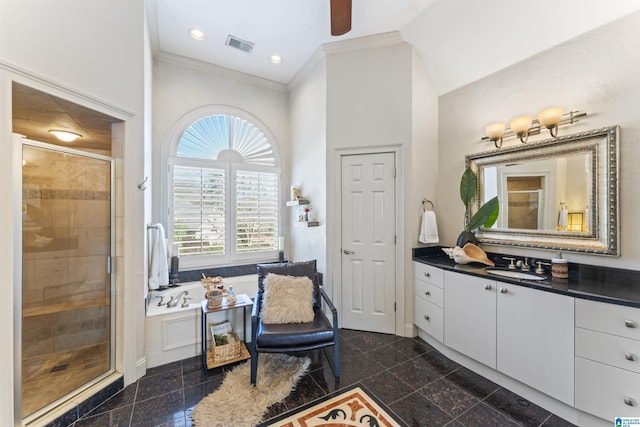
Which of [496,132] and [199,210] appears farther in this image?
[199,210]

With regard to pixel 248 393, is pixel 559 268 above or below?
above

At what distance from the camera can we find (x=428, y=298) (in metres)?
2.61

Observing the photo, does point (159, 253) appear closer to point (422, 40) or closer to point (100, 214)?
point (100, 214)

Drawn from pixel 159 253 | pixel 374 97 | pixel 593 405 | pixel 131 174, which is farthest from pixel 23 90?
pixel 593 405

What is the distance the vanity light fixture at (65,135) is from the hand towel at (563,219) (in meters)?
4.09

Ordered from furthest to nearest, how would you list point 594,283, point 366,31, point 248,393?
1. point 366,31
2. point 248,393
3. point 594,283

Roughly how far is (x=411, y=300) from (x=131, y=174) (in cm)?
296

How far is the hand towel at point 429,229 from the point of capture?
2.74m

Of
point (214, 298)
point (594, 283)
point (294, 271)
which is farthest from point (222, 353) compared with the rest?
point (594, 283)

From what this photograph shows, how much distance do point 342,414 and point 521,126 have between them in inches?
107

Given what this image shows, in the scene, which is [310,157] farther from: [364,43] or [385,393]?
[385,393]

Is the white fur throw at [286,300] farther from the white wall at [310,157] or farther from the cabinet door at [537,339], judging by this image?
the cabinet door at [537,339]

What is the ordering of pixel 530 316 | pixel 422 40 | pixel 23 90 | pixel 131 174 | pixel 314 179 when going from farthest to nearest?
pixel 314 179 < pixel 422 40 < pixel 131 174 < pixel 530 316 < pixel 23 90

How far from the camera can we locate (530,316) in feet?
6.00
